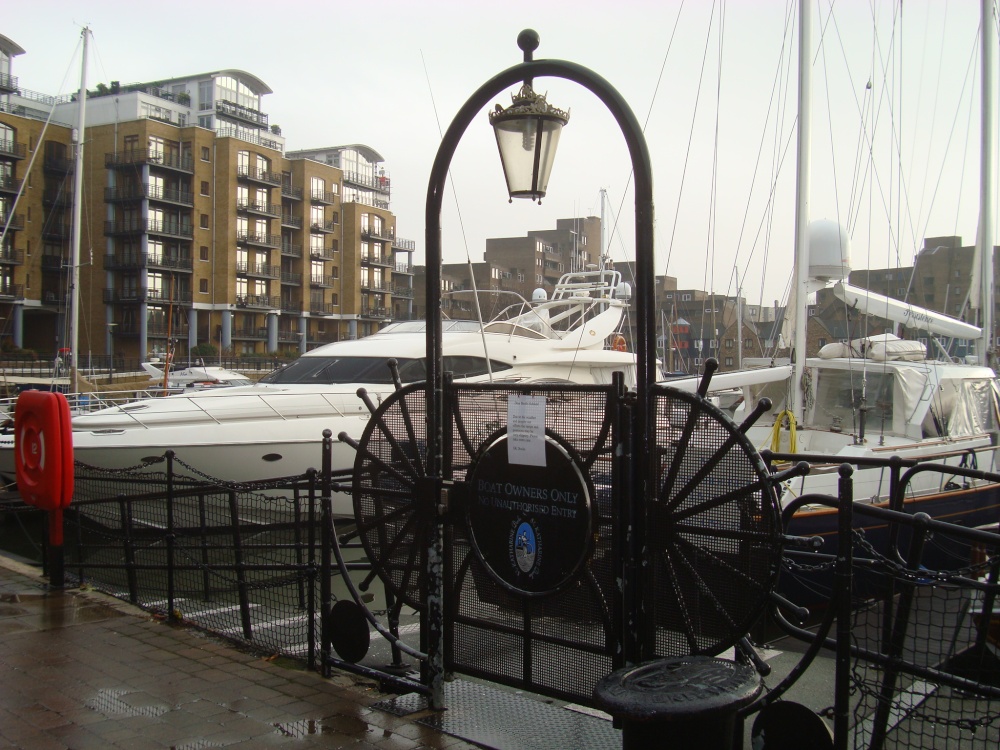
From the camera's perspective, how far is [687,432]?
13.0ft

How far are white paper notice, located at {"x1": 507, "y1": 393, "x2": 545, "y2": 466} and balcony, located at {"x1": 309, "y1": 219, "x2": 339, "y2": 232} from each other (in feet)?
241

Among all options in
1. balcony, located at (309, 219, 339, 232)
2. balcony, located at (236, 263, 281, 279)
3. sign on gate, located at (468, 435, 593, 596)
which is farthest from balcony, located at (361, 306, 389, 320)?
sign on gate, located at (468, 435, 593, 596)

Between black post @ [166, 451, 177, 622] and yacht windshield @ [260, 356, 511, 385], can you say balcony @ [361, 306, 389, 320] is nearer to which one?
yacht windshield @ [260, 356, 511, 385]

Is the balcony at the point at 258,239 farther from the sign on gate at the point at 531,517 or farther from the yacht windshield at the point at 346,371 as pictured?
the sign on gate at the point at 531,517

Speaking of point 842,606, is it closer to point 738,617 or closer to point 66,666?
point 738,617

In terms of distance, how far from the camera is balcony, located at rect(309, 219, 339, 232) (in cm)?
7542

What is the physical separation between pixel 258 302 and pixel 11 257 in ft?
58.2

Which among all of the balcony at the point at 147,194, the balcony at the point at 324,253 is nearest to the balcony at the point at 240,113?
the balcony at the point at 147,194

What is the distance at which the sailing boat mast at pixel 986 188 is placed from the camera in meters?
16.3

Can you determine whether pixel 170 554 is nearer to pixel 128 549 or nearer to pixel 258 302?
pixel 128 549

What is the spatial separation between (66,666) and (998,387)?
13.6m

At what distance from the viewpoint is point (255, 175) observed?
68.0m

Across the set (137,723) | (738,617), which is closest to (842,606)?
(738,617)

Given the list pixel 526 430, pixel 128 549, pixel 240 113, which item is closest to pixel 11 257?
pixel 240 113
